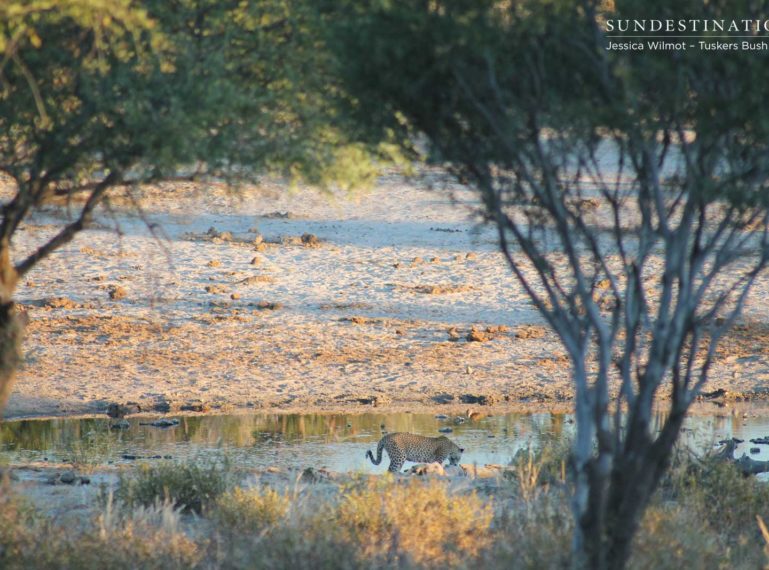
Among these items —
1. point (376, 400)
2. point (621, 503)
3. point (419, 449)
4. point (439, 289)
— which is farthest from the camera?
point (439, 289)

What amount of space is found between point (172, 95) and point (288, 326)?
10.5 meters

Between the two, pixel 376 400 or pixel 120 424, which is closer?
pixel 120 424

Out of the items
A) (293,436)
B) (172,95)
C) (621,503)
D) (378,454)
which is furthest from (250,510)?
(293,436)

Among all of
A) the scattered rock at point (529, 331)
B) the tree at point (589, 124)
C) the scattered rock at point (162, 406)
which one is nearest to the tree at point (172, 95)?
the tree at point (589, 124)

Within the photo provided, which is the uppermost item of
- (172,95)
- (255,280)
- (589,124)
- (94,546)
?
(172,95)

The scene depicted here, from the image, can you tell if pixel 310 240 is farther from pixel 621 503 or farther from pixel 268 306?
pixel 621 503

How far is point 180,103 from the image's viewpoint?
252 inches

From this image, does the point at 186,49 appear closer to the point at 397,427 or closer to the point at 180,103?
the point at 180,103

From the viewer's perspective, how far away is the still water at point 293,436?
12.3 meters

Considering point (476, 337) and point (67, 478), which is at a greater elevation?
point (476, 337)

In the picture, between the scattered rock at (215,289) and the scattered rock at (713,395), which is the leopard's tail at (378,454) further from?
the scattered rock at (215,289)

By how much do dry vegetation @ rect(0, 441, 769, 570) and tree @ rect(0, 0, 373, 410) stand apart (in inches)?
85.2

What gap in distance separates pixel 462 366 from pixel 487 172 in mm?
9605

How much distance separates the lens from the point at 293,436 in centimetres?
1351
